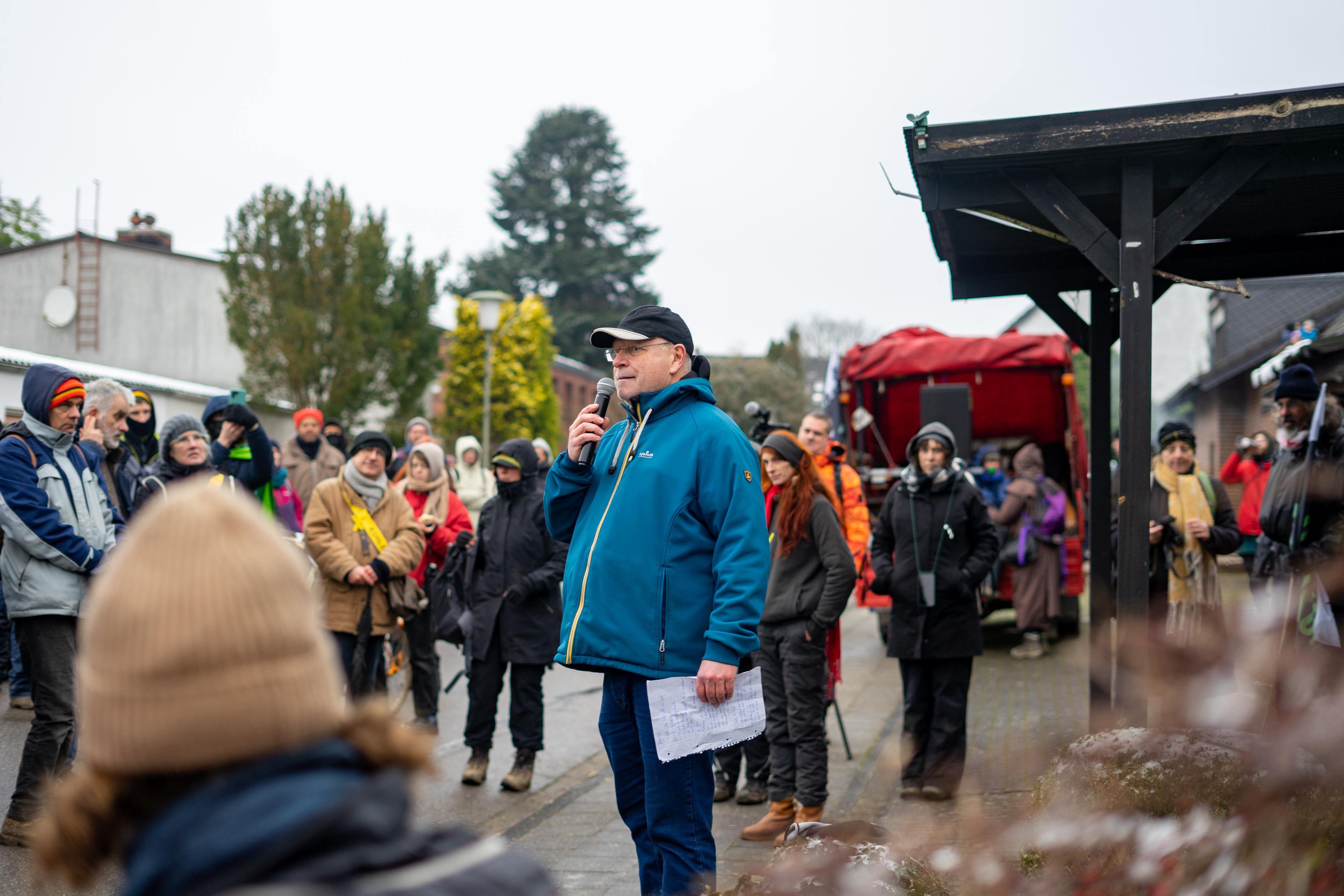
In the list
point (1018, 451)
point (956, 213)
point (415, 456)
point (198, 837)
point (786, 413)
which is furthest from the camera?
point (786, 413)

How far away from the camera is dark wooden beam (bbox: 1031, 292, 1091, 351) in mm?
6945

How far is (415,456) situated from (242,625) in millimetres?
7293

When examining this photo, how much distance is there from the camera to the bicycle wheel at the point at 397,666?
7.58 m

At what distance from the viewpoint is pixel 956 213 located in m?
6.07

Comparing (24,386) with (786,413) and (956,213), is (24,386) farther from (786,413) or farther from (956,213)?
(786,413)

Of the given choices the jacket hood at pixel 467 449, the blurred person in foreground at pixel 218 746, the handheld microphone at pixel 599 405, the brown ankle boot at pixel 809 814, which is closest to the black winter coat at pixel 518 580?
the brown ankle boot at pixel 809 814

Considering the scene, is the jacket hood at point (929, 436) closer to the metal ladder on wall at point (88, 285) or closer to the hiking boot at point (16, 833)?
the hiking boot at point (16, 833)

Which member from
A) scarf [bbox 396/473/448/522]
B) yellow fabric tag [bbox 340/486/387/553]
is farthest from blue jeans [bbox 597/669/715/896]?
scarf [bbox 396/473/448/522]

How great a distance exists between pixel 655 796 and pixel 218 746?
7.91ft

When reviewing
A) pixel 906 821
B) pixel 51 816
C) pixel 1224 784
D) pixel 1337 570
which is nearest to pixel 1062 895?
pixel 906 821

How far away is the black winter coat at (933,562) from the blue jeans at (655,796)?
2876 millimetres

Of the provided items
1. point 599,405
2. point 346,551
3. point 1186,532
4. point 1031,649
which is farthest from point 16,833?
point 1031,649

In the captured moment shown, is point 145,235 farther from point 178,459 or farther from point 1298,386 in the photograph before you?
point 1298,386

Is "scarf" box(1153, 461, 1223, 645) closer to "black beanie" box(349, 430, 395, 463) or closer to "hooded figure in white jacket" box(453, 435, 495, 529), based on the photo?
"black beanie" box(349, 430, 395, 463)
